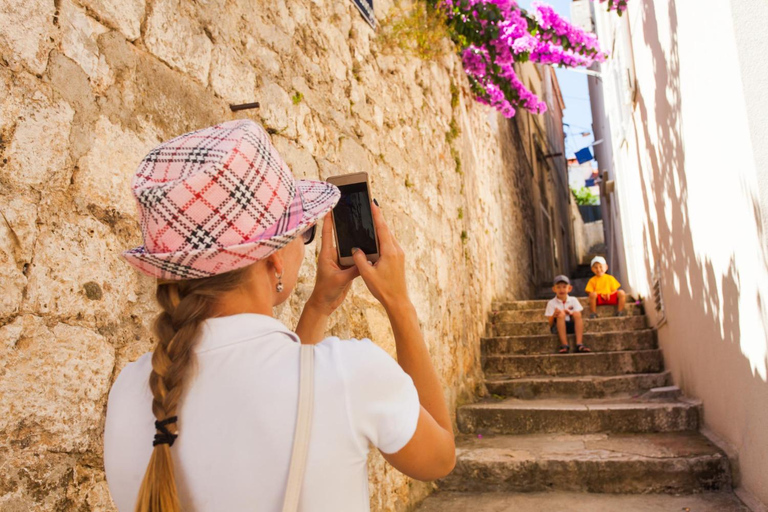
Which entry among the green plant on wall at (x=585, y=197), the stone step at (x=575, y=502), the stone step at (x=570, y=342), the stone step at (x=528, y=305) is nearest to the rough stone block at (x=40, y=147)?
the stone step at (x=575, y=502)

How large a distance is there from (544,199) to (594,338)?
9798 mm

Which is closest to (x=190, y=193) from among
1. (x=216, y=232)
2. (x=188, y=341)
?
(x=216, y=232)

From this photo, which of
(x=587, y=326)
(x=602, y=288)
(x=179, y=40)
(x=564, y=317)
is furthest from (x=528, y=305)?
(x=179, y=40)

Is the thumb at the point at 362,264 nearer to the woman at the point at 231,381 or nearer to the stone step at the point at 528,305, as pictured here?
the woman at the point at 231,381

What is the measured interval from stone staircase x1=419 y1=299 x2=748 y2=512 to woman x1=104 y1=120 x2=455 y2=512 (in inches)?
110

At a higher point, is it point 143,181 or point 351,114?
point 351,114

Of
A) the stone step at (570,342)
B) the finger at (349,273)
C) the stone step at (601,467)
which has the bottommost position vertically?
the stone step at (601,467)

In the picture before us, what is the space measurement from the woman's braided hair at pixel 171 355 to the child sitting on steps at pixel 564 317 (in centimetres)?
555

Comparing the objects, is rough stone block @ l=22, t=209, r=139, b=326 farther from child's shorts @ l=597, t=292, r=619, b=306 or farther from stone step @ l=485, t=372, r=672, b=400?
child's shorts @ l=597, t=292, r=619, b=306

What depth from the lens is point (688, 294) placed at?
14.3ft

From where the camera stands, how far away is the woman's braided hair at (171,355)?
2.64 ft

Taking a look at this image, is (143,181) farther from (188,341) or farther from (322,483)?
(322,483)

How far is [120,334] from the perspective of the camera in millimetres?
1522

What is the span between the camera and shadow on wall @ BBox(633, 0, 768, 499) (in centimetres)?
298
